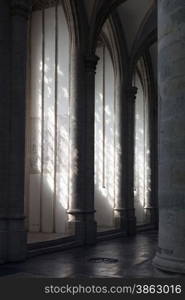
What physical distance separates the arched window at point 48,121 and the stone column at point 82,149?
966 millimetres

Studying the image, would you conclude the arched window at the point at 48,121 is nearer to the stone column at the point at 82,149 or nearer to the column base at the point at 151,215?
the stone column at the point at 82,149

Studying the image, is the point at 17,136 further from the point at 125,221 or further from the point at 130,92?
the point at 130,92

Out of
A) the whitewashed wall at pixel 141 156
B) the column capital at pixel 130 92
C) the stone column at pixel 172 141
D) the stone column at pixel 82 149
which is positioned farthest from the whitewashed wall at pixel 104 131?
the stone column at pixel 172 141

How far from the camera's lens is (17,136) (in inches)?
550

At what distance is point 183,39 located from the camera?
6.74m

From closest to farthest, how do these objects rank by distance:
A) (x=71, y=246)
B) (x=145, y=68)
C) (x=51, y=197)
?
(x=71, y=246) → (x=51, y=197) → (x=145, y=68)

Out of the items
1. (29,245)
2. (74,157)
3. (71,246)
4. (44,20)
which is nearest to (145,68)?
(44,20)

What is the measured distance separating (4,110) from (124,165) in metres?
10.6

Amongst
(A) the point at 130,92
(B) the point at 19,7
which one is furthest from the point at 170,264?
(A) the point at 130,92

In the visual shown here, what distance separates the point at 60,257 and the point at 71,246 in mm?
2644

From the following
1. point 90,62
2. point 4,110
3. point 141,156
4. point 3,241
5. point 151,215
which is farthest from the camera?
point 141,156

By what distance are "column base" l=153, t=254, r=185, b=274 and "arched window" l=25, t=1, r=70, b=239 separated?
41.3ft

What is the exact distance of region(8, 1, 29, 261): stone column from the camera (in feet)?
44.5

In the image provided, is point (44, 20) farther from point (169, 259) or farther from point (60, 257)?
point (169, 259)
